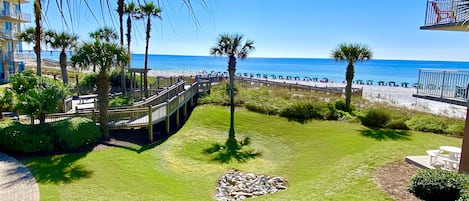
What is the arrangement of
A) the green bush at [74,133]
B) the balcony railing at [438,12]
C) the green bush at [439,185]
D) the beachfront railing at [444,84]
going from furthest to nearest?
the green bush at [74,133], the beachfront railing at [444,84], the balcony railing at [438,12], the green bush at [439,185]

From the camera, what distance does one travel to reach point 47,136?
11.8m

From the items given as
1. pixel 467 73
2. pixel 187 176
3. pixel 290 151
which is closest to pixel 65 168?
pixel 187 176

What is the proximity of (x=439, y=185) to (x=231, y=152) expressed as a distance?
8.67m

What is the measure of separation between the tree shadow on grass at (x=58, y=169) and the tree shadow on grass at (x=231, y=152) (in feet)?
17.1

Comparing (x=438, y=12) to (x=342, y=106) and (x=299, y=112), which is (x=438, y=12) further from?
(x=342, y=106)

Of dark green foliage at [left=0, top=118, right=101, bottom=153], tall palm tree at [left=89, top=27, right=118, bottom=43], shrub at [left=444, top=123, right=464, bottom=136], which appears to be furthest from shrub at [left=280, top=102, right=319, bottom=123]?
dark green foliage at [left=0, top=118, right=101, bottom=153]

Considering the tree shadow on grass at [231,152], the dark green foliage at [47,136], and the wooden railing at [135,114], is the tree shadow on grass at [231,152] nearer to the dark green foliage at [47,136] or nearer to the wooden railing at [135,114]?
the wooden railing at [135,114]

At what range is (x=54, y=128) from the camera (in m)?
12.4

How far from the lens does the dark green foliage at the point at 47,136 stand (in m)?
11.6

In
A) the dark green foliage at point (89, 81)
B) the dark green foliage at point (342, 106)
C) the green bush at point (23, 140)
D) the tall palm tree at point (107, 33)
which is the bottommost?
the green bush at point (23, 140)

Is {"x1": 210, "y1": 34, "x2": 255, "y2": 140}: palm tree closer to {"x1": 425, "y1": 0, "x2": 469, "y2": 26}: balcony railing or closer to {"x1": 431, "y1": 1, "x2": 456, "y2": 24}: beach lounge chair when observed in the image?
{"x1": 425, "y1": 0, "x2": 469, "y2": 26}: balcony railing

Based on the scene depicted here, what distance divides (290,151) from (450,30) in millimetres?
7739

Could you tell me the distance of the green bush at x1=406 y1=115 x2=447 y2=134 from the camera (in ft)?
50.0

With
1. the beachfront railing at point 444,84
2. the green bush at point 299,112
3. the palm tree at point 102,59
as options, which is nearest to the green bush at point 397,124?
the green bush at point 299,112
